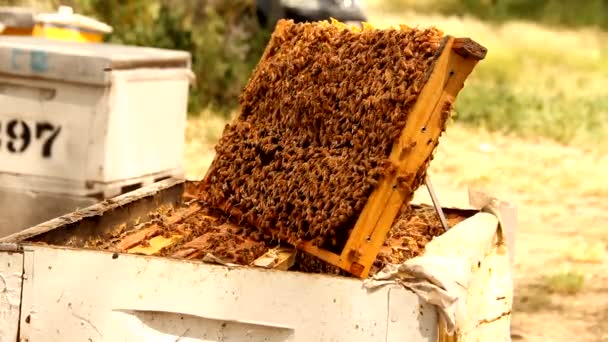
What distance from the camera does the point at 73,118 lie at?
15.0 feet

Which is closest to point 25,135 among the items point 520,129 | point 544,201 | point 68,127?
point 68,127

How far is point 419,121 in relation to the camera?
10.3 ft

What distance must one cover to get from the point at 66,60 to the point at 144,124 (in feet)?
1.44

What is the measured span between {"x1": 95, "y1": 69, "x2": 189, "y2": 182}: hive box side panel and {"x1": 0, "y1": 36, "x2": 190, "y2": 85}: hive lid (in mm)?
48

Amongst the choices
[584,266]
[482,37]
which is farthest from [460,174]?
[482,37]

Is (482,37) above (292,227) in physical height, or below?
A: above

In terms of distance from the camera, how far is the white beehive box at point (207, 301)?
8.94 feet

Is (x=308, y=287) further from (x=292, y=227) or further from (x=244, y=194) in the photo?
(x=244, y=194)

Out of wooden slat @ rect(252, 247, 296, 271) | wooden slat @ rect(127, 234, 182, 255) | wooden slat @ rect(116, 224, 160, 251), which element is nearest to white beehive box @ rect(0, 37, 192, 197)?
wooden slat @ rect(116, 224, 160, 251)

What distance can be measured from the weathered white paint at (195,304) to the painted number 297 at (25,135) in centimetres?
174

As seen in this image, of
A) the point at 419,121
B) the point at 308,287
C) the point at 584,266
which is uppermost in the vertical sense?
the point at 419,121

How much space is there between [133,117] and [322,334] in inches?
83.8

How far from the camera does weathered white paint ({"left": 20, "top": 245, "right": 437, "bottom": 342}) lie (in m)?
2.74

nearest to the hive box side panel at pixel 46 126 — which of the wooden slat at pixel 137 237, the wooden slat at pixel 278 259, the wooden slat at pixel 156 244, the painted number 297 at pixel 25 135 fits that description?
the painted number 297 at pixel 25 135
